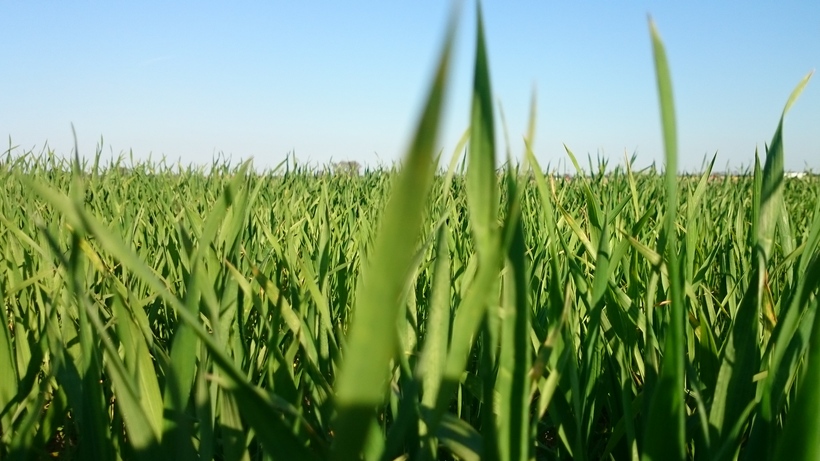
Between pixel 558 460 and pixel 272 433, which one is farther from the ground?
pixel 272 433

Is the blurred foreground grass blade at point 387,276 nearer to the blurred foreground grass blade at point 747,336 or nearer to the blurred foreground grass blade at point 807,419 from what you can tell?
the blurred foreground grass blade at point 807,419

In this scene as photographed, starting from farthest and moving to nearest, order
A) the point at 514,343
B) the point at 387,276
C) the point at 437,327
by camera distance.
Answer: the point at 437,327, the point at 514,343, the point at 387,276

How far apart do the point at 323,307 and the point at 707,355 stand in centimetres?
42

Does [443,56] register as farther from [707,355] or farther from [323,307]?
[707,355]

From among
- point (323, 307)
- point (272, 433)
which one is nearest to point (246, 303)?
point (323, 307)

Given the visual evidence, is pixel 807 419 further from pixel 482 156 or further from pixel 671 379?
pixel 482 156

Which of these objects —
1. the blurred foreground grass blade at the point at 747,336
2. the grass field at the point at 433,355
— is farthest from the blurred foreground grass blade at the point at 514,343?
the blurred foreground grass blade at the point at 747,336

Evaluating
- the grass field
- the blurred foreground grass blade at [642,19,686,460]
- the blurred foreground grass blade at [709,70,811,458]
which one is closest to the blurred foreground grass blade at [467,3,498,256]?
the grass field

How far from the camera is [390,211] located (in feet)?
0.53

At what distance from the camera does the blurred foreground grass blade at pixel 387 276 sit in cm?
16

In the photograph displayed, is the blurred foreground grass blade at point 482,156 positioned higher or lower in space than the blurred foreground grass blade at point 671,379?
higher

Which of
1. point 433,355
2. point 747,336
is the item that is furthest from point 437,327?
point 747,336

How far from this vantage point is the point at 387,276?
0.17m

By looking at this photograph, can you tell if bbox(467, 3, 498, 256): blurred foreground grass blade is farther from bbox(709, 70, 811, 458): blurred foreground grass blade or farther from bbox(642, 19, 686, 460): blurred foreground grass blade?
bbox(709, 70, 811, 458): blurred foreground grass blade
